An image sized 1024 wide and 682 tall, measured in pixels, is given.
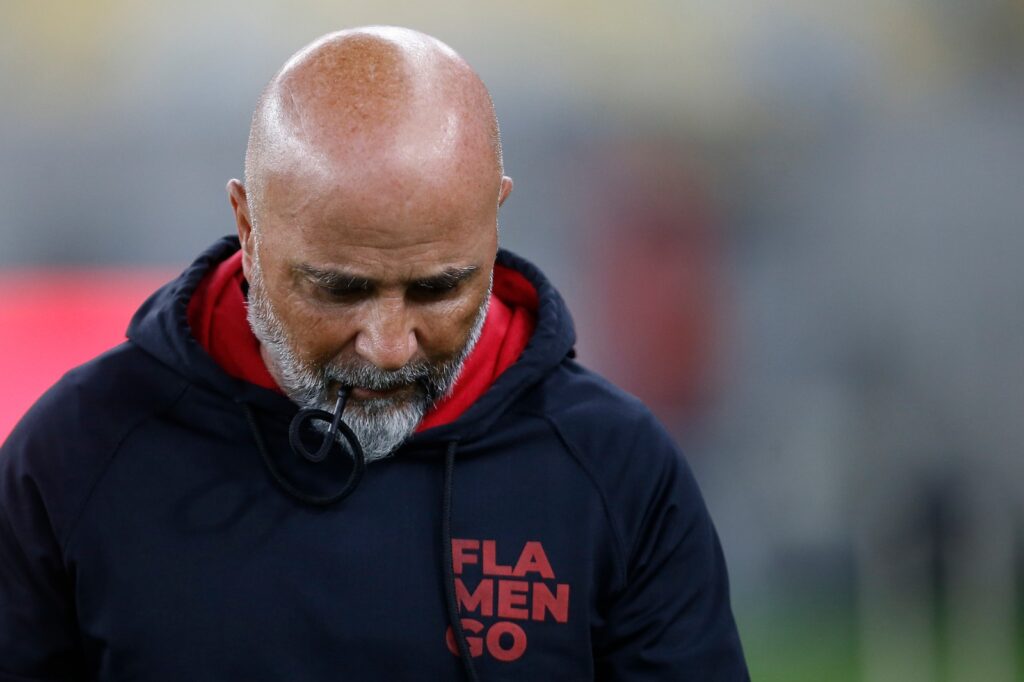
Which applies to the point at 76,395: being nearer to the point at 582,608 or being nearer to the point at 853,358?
Result: the point at 582,608

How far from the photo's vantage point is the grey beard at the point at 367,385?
2.72 feet

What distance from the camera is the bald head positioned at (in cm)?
76

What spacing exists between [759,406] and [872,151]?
1.53 ft

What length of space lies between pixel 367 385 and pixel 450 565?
0.44 feet

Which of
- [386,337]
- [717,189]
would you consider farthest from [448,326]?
[717,189]

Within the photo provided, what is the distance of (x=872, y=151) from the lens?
6.88ft

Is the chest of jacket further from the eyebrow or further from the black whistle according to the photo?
the eyebrow

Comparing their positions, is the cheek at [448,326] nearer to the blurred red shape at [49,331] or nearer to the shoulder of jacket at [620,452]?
the shoulder of jacket at [620,452]

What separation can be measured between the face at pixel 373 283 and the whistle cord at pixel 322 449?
16 millimetres

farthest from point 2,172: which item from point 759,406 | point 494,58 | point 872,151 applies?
point 872,151

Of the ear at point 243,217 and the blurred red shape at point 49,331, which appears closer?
the ear at point 243,217

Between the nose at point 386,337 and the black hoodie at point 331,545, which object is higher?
the nose at point 386,337

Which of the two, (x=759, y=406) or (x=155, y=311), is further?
(x=759, y=406)

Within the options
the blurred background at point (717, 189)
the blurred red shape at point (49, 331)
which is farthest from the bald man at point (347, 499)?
the blurred background at point (717, 189)
